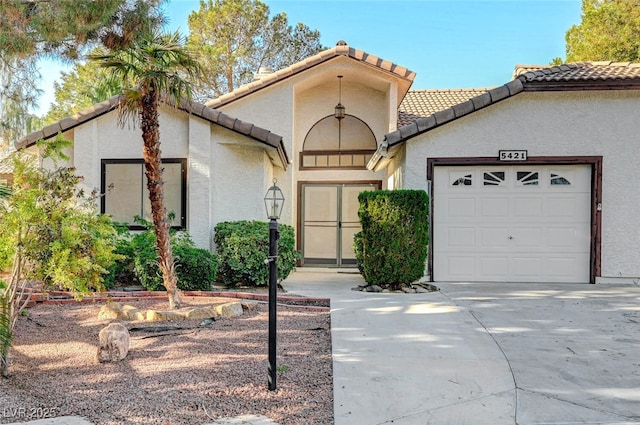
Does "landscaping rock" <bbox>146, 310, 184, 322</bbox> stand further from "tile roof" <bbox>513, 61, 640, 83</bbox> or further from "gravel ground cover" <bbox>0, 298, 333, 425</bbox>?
"tile roof" <bbox>513, 61, 640, 83</bbox>

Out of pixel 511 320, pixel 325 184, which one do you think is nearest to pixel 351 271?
pixel 325 184

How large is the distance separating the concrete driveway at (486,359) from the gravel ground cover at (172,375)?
0.36 m

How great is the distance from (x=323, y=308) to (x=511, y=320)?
293cm

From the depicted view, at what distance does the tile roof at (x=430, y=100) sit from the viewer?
1527 centimetres

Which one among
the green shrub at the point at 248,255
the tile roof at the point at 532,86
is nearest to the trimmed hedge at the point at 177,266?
the green shrub at the point at 248,255

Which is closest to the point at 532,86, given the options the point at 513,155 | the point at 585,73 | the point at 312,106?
the point at 585,73

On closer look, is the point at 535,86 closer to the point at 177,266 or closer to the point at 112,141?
the point at 177,266

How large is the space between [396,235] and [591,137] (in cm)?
500

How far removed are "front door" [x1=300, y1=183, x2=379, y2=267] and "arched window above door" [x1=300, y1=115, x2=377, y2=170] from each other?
695 mm

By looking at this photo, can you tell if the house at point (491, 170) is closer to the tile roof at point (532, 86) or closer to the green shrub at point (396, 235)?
the tile roof at point (532, 86)

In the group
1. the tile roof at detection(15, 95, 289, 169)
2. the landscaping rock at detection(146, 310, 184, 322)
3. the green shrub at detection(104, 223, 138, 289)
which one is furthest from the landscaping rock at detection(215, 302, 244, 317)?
the tile roof at detection(15, 95, 289, 169)

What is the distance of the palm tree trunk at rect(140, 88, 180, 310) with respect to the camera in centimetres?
696

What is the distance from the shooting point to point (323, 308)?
7754mm

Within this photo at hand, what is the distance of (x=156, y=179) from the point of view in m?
7.14
